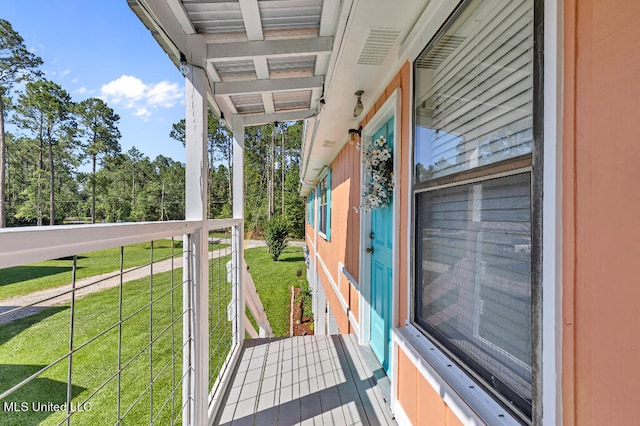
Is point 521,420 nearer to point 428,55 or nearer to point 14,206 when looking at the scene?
point 428,55

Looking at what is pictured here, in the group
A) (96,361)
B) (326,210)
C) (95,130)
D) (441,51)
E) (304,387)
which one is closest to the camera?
(441,51)

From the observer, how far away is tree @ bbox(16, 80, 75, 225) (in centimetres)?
324

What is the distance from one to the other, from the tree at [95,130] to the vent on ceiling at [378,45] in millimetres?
4287

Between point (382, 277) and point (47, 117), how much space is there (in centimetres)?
410

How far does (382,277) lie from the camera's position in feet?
9.08

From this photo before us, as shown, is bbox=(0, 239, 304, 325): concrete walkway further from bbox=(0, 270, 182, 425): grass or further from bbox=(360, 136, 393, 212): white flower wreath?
bbox=(360, 136, 393, 212): white flower wreath

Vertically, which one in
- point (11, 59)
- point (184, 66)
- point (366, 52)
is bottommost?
point (184, 66)

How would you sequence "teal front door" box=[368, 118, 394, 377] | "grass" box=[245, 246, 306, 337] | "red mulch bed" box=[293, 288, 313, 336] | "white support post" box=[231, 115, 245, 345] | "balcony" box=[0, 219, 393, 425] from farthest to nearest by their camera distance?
"grass" box=[245, 246, 306, 337] → "red mulch bed" box=[293, 288, 313, 336] → "white support post" box=[231, 115, 245, 345] → "teal front door" box=[368, 118, 394, 377] → "balcony" box=[0, 219, 393, 425]

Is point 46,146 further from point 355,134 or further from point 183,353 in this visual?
point 355,134

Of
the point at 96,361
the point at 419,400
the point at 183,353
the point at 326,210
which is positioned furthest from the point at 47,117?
the point at 326,210

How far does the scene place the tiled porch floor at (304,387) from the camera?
2.03 m

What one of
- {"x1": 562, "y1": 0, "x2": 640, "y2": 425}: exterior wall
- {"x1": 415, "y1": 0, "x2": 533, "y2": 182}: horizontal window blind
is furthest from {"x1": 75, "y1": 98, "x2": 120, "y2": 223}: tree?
{"x1": 562, "y1": 0, "x2": 640, "y2": 425}: exterior wall

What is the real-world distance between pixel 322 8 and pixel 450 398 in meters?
2.07

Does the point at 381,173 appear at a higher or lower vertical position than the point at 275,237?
higher
